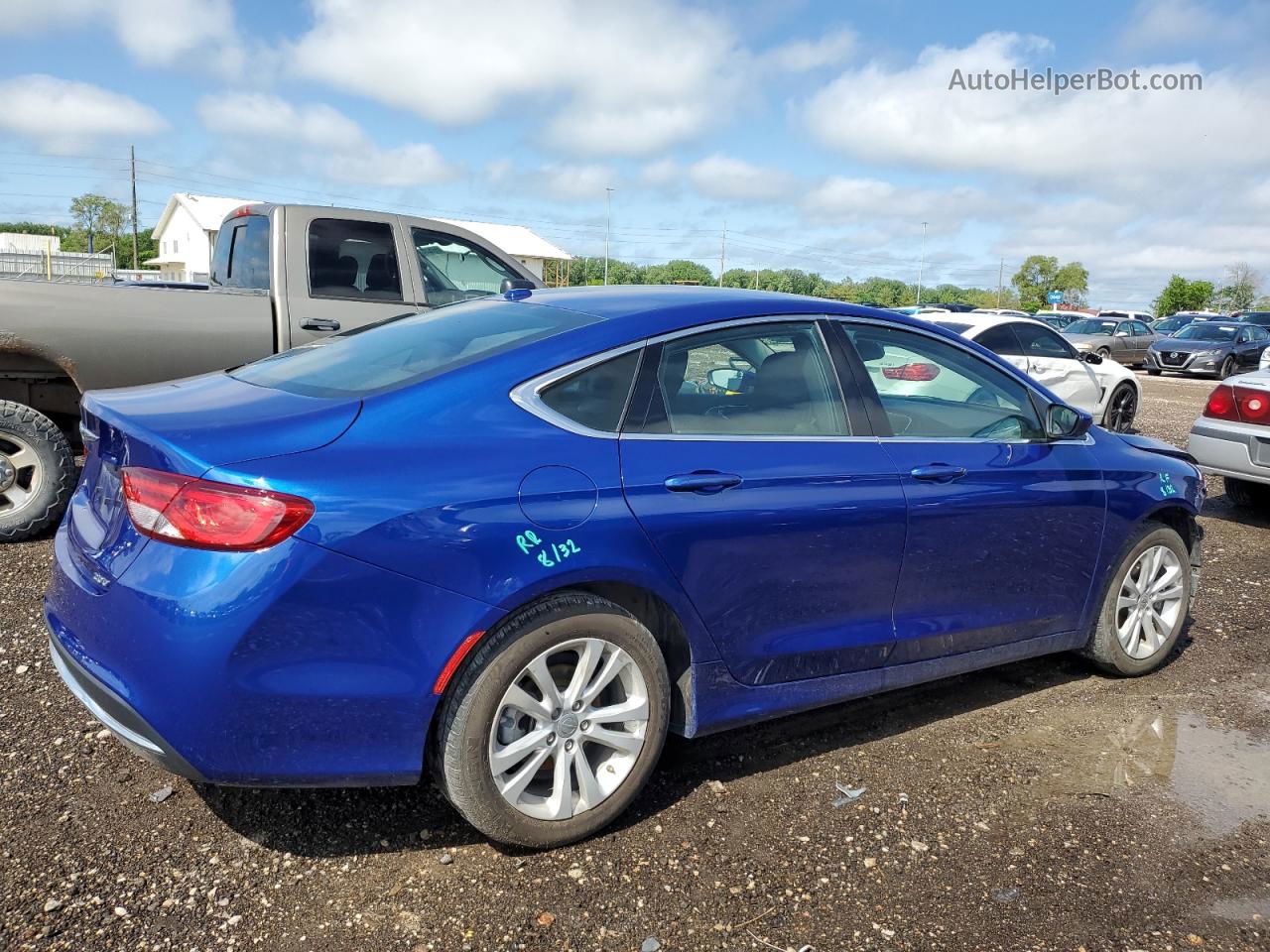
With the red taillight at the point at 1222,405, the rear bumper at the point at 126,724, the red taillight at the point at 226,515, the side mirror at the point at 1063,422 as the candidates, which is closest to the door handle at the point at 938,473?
the side mirror at the point at 1063,422

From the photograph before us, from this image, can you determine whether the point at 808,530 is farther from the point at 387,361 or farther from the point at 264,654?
the point at 264,654

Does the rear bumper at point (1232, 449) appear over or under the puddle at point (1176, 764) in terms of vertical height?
over

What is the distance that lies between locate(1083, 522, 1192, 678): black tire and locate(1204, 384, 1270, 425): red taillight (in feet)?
12.6

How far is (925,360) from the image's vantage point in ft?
13.6

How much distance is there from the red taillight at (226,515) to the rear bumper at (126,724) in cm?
48

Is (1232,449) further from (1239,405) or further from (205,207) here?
(205,207)

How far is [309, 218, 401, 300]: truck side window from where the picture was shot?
22.4ft

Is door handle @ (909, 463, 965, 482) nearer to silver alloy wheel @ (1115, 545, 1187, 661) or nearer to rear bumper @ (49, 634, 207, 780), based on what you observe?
silver alloy wheel @ (1115, 545, 1187, 661)

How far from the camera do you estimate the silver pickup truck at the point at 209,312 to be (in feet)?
18.8

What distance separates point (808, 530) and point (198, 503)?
184 centimetres

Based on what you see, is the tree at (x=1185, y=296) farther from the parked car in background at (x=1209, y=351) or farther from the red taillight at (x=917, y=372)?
the red taillight at (x=917, y=372)

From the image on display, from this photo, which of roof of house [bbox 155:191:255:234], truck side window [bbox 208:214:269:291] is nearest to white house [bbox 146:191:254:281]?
roof of house [bbox 155:191:255:234]

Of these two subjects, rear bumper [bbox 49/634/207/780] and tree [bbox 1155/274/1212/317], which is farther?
tree [bbox 1155/274/1212/317]

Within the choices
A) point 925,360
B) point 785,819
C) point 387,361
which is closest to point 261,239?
point 387,361
